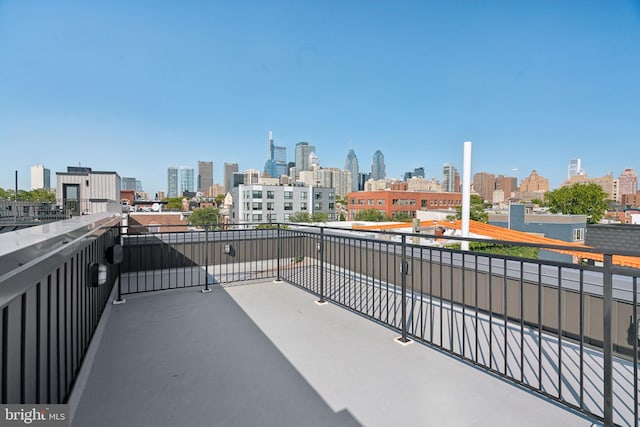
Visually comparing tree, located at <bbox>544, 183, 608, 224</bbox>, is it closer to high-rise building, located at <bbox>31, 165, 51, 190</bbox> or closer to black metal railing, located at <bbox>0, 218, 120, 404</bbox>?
black metal railing, located at <bbox>0, 218, 120, 404</bbox>

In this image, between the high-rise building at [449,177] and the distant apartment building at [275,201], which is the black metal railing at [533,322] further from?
the high-rise building at [449,177]

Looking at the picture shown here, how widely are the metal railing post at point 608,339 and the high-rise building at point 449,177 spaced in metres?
144

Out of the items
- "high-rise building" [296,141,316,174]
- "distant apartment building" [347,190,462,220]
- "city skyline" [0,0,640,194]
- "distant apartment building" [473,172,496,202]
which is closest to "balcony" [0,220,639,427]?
"city skyline" [0,0,640,194]

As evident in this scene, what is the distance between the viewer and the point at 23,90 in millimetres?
18078

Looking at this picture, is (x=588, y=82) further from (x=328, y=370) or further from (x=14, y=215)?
(x=14, y=215)

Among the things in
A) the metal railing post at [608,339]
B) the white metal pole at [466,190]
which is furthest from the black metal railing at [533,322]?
the white metal pole at [466,190]

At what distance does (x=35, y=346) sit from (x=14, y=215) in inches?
521

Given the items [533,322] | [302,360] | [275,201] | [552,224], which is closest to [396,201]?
[275,201]

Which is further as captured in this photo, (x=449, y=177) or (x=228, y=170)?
(x=228, y=170)

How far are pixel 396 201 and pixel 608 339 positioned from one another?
211 feet

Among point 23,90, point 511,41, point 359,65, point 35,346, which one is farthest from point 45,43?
point 511,41

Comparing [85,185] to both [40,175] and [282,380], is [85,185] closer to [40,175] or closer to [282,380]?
[282,380]

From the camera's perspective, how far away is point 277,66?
24.3m

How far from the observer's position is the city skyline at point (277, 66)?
11.8 metres
